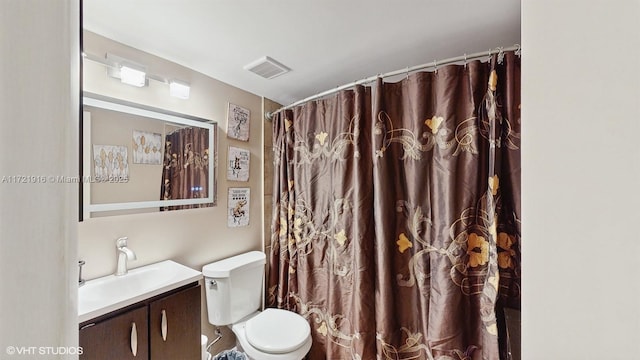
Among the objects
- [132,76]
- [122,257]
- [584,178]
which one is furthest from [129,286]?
[584,178]

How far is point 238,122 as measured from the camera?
1840mm

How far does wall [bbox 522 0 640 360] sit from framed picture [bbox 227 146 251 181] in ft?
5.86

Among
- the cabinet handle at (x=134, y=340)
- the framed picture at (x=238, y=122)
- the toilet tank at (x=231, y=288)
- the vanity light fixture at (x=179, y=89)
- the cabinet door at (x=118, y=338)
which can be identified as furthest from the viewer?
the framed picture at (x=238, y=122)

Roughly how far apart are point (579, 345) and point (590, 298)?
45 millimetres

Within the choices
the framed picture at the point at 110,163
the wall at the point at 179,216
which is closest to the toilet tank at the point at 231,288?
the wall at the point at 179,216

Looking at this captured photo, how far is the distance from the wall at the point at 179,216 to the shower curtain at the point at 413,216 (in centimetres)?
46

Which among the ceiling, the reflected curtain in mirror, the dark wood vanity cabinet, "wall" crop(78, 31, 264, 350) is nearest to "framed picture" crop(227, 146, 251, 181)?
"wall" crop(78, 31, 264, 350)

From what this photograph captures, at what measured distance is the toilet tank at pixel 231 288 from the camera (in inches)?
61.4

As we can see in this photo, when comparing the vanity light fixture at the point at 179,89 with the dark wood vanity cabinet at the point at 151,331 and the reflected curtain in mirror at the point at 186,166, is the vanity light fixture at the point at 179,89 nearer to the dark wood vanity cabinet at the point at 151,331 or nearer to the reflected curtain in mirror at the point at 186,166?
the reflected curtain in mirror at the point at 186,166

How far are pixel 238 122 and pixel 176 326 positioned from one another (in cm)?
137

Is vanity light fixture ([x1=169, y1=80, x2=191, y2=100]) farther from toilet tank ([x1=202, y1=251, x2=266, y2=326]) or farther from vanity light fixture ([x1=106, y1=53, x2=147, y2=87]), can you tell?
toilet tank ([x1=202, y1=251, x2=266, y2=326])

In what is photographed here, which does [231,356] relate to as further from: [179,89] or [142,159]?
[179,89]

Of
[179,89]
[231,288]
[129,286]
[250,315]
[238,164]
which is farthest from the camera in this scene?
[238,164]

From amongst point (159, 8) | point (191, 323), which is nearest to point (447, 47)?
point (159, 8)
